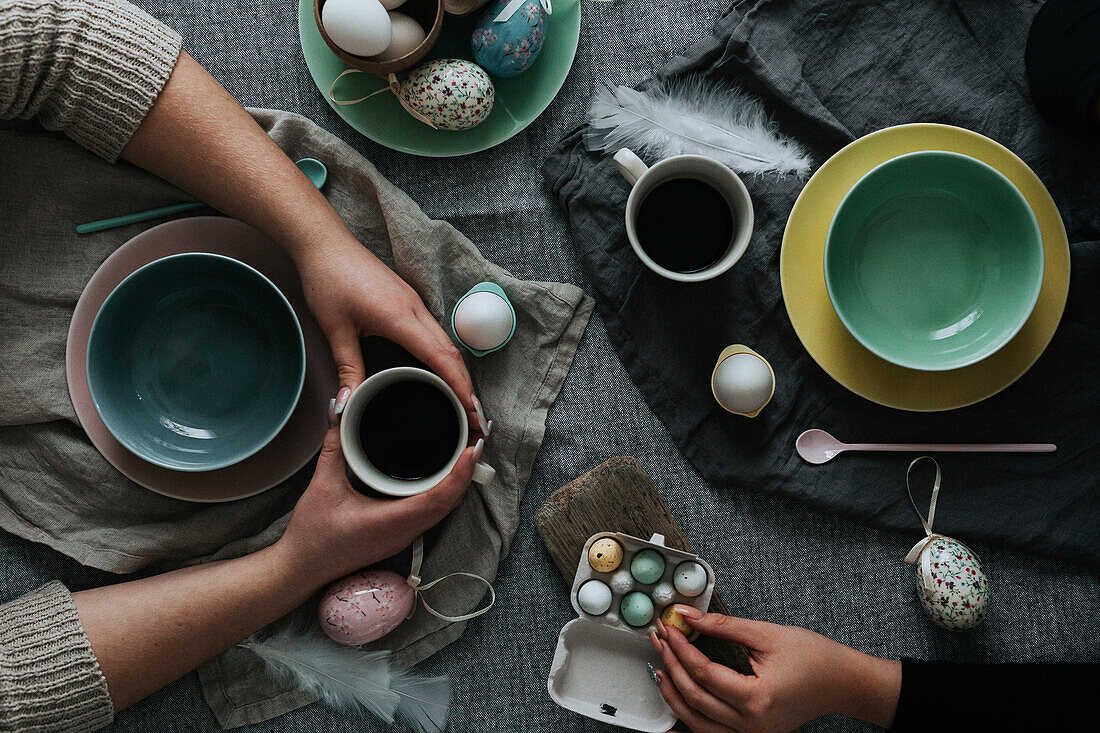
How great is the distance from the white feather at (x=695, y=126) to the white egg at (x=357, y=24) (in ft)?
0.95

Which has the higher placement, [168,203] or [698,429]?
[168,203]

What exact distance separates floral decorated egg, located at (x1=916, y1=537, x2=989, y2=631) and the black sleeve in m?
0.07

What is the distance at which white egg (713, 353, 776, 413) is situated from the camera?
92 cm

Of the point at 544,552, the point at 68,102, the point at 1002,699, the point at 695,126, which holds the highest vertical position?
the point at 68,102

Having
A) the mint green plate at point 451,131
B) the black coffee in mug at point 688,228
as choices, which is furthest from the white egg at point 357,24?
the black coffee in mug at point 688,228

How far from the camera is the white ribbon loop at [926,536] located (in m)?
0.95

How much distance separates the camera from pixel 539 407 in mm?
1002

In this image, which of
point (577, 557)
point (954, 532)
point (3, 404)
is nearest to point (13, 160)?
point (3, 404)

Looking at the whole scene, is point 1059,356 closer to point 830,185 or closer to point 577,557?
point 830,185

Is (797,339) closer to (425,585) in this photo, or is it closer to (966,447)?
(966,447)

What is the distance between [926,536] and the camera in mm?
982

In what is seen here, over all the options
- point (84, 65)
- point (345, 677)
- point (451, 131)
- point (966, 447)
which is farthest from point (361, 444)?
point (966, 447)

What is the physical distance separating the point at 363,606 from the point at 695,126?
0.75m

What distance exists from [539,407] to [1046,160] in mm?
727
